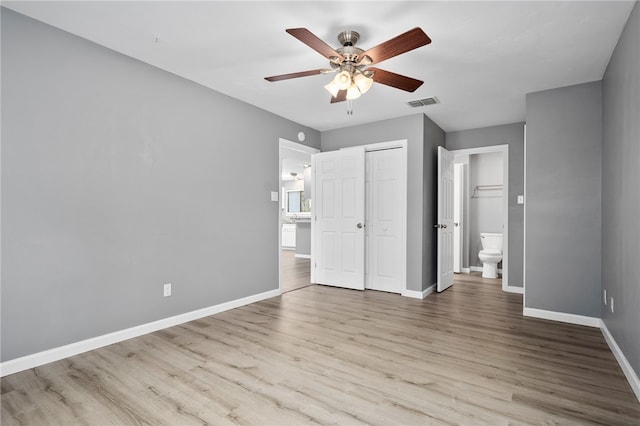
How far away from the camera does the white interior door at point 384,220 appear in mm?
4762

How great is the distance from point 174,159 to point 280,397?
2.48m

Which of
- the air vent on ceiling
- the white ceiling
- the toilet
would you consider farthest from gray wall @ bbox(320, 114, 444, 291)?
the toilet

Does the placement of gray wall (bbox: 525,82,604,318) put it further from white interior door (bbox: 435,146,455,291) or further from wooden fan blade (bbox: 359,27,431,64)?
wooden fan blade (bbox: 359,27,431,64)

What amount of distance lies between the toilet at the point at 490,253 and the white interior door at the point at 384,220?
7.30 ft

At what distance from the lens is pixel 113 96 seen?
287 cm

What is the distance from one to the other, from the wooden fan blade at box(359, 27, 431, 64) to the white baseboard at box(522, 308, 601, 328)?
Answer: 322 cm

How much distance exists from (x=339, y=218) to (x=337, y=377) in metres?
3.06

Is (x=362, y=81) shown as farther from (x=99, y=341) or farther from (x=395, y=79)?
(x=99, y=341)

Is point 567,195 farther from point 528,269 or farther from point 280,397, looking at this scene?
point 280,397

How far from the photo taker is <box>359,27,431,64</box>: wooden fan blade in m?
1.97

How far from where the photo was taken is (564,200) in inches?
139

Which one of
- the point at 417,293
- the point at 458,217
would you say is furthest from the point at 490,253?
the point at 417,293

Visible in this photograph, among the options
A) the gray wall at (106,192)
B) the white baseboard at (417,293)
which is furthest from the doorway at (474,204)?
the gray wall at (106,192)

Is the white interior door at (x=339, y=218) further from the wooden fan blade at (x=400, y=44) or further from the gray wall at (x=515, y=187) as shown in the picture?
the wooden fan blade at (x=400, y=44)
